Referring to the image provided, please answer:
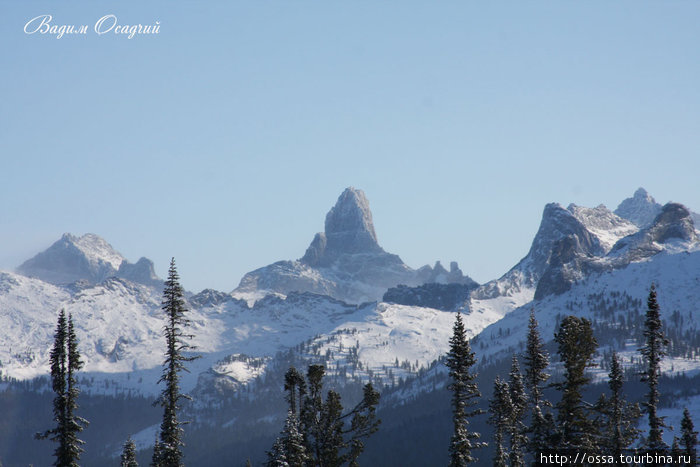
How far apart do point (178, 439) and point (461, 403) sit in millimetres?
23850

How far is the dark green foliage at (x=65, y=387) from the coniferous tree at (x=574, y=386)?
115 ft

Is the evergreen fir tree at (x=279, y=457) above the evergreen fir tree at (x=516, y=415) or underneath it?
underneath

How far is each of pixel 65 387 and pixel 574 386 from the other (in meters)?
37.9

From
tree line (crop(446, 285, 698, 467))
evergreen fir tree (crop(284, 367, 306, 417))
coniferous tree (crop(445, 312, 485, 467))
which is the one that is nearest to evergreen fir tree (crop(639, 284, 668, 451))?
tree line (crop(446, 285, 698, 467))

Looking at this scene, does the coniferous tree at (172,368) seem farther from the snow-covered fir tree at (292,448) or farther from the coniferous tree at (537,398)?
the coniferous tree at (537,398)

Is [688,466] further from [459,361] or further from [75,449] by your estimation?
[75,449]

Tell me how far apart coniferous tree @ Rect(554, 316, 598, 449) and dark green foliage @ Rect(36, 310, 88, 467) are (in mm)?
35056

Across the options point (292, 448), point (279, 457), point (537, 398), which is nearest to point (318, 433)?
point (292, 448)

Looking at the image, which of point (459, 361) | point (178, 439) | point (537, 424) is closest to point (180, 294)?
point (178, 439)

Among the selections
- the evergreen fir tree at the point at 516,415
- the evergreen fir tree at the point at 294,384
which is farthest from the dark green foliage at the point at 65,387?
the evergreen fir tree at the point at 516,415

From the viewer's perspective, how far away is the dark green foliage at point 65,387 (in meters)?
73.2

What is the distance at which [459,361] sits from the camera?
7200cm

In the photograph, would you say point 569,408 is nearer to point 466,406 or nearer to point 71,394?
point 466,406

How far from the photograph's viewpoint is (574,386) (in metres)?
67.8
